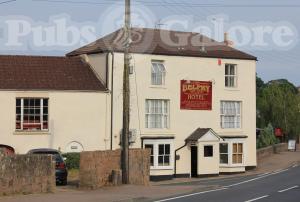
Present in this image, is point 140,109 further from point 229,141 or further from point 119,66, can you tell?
point 229,141

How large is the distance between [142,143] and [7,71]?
10.1 metres

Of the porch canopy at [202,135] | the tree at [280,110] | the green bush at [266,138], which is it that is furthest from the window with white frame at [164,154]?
the tree at [280,110]

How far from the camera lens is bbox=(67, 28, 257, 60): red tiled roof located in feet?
152

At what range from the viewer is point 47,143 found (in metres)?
41.8

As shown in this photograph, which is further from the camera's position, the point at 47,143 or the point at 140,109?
the point at 140,109

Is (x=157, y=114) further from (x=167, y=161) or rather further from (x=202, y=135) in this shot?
(x=202, y=135)

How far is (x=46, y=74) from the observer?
44031 mm

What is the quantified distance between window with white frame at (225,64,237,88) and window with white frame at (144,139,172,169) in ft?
24.0

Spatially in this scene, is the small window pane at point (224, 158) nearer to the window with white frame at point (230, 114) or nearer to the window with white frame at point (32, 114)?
the window with white frame at point (230, 114)

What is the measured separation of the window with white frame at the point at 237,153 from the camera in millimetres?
50594

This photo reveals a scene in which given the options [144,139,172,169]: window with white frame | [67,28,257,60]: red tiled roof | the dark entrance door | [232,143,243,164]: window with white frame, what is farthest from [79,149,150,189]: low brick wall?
[232,143,243,164]: window with white frame

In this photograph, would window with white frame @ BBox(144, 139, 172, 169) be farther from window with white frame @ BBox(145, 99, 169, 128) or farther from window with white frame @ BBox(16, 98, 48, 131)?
window with white frame @ BBox(16, 98, 48, 131)

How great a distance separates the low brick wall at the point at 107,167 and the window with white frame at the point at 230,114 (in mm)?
19221

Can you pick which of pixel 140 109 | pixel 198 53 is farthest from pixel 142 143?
pixel 198 53
